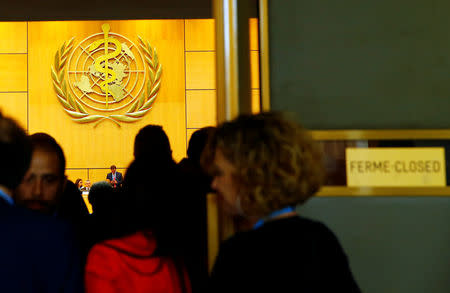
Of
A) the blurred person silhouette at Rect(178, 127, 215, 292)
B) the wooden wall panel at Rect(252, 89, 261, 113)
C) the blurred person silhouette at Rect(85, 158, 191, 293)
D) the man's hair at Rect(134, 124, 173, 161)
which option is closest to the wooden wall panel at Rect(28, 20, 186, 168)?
the man's hair at Rect(134, 124, 173, 161)

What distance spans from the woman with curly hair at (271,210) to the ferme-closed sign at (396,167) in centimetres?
30

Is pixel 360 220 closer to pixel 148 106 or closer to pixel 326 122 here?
pixel 326 122

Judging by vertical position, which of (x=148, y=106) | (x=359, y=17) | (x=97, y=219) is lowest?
(x=97, y=219)

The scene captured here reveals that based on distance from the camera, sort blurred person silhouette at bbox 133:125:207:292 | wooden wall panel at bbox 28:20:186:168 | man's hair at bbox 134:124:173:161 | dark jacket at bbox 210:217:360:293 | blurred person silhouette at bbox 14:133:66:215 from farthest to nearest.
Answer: wooden wall panel at bbox 28:20:186:168 < man's hair at bbox 134:124:173:161 < blurred person silhouette at bbox 14:133:66:215 < blurred person silhouette at bbox 133:125:207:292 < dark jacket at bbox 210:217:360:293

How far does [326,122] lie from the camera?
1.43 m

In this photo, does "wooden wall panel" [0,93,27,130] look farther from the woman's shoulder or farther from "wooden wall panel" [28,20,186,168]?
the woman's shoulder

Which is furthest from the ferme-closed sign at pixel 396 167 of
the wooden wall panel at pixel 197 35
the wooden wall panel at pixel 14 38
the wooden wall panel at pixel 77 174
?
the wooden wall panel at pixel 14 38

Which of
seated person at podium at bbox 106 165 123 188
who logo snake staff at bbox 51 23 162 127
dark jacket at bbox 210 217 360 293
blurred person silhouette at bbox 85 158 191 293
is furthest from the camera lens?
who logo snake staff at bbox 51 23 162 127

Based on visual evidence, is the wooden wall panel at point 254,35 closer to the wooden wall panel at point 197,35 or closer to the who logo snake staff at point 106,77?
the who logo snake staff at point 106,77

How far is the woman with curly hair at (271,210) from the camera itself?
0.95 metres

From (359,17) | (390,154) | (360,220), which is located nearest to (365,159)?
(390,154)

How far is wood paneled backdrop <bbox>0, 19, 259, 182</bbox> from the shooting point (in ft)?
28.9

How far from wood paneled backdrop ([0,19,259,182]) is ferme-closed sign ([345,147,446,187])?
7448 millimetres

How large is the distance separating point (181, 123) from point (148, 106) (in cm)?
66
